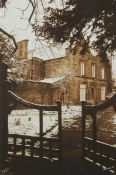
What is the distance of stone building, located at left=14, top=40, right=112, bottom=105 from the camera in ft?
133

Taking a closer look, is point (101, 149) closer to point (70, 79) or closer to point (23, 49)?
point (70, 79)

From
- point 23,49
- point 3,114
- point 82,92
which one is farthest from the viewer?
point 23,49

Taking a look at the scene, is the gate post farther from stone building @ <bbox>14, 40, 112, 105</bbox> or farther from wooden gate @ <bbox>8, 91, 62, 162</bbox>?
stone building @ <bbox>14, 40, 112, 105</bbox>

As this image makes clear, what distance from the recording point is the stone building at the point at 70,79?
40656 mm

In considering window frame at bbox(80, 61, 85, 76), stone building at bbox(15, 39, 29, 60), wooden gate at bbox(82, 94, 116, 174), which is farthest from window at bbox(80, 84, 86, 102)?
wooden gate at bbox(82, 94, 116, 174)

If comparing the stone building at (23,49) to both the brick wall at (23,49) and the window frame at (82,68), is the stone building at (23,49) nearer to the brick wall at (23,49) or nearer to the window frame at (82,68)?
the brick wall at (23,49)

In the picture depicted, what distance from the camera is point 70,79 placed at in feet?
147

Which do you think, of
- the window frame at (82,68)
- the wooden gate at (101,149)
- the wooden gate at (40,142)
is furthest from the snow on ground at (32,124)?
the window frame at (82,68)

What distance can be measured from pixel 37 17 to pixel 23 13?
46 cm

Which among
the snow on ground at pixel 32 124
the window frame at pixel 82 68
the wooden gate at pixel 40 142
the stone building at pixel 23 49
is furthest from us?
the window frame at pixel 82 68

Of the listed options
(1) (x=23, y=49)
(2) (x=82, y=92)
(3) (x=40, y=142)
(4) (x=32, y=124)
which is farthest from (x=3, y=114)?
(1) (x=23, y=49)

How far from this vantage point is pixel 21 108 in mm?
34406

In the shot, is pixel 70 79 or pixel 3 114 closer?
pixel 3 114

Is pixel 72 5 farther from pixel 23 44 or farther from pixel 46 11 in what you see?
pixel 23 44
